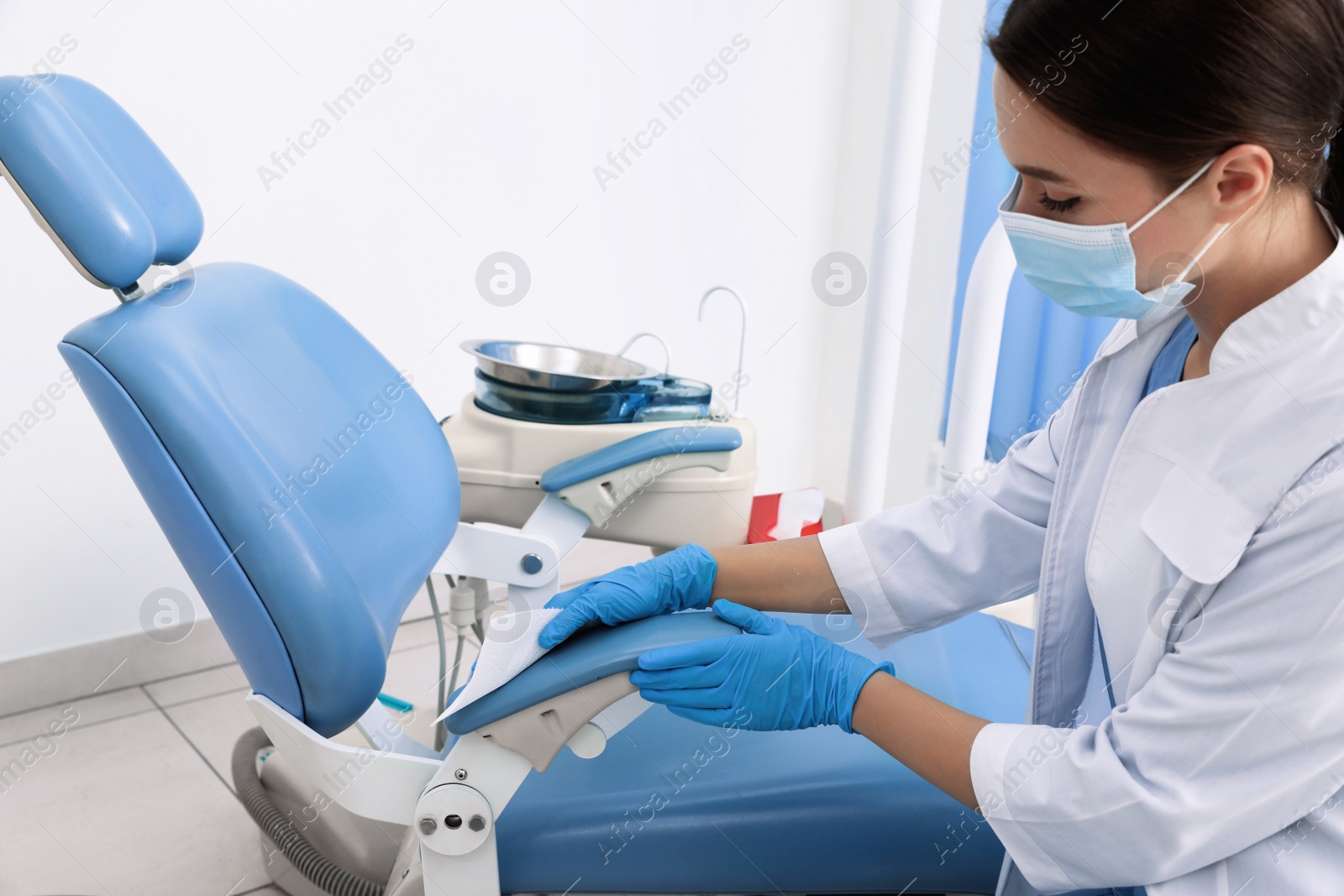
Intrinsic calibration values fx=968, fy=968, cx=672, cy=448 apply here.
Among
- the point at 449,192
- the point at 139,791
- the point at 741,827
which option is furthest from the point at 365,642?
the point at 449,192

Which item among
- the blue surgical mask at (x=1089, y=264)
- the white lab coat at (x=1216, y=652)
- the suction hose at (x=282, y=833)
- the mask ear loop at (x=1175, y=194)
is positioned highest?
the mask ear loop at (x=1175, y=194)

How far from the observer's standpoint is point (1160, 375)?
3.20 feet

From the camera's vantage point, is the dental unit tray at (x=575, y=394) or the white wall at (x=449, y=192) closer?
the dental unit tray at (x=575, y=394)

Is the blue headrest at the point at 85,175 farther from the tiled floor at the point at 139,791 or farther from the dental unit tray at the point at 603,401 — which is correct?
the tiled floor at the point at 139,791

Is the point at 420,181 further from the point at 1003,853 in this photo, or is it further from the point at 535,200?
the point at 1003,853

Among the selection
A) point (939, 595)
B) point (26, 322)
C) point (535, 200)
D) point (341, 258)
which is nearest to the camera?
point (939, 595)

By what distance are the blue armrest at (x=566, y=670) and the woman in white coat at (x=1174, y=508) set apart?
21mm

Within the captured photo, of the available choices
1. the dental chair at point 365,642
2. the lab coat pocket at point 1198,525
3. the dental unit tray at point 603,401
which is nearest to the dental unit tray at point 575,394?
the dental unit tray at point 603,401

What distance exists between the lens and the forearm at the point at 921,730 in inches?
32.8

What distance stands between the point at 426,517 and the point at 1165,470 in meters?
0.79

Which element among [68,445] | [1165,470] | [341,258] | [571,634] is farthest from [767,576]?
[68,445]

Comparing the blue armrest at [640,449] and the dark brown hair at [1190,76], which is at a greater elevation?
the dark brown hair at [1190,76]

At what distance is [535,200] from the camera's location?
2.20m

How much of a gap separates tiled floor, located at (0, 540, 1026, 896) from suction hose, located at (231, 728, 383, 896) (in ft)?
0.31
